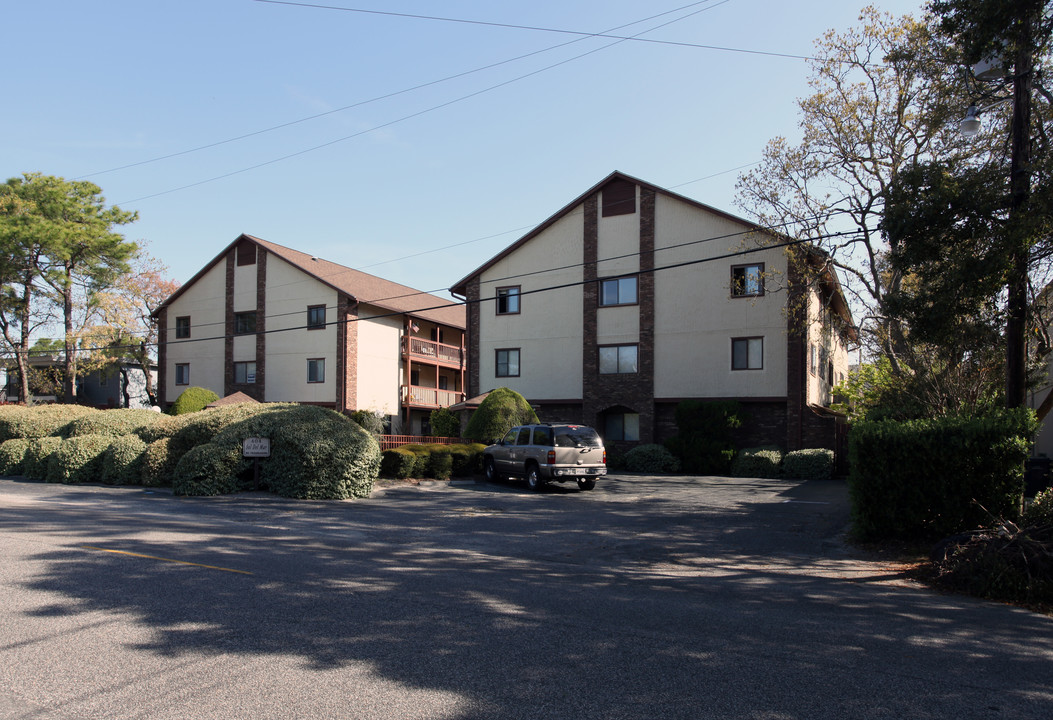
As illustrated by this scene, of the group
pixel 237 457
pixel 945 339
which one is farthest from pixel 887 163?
pixel 237 457

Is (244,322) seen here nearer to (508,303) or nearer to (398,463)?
(508,303)

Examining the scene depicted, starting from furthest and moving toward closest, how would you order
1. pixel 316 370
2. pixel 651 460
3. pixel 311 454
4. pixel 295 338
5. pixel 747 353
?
pixel 295 338 < pixel 316 370 < pixel 747 353 < pixel 651 460 < pixel 311 454

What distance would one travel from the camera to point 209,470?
1831 cm

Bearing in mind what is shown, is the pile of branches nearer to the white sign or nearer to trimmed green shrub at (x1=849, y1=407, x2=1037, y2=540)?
trimmed green shrub at (x1=849, y1=407, x2=1037, y2=540)

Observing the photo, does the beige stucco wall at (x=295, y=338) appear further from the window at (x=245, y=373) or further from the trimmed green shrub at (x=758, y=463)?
the trimmed green shrub at (x=758, y=463)

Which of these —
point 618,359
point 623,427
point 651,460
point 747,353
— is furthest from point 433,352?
point 747,353

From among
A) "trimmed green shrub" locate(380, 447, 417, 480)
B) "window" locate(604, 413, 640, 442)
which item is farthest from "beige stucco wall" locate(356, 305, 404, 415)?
"trimmed green shrub" locate(380, 447, 417, 480)

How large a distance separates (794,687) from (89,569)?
769 centimetres

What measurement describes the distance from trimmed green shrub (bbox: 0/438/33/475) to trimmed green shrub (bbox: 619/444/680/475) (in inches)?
832

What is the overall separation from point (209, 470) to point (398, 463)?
546cm

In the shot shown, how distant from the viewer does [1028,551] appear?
338 inches

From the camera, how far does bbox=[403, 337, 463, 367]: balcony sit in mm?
41006

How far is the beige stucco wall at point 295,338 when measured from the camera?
37469 mm

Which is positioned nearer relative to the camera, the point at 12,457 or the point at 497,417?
the point at 12,457
